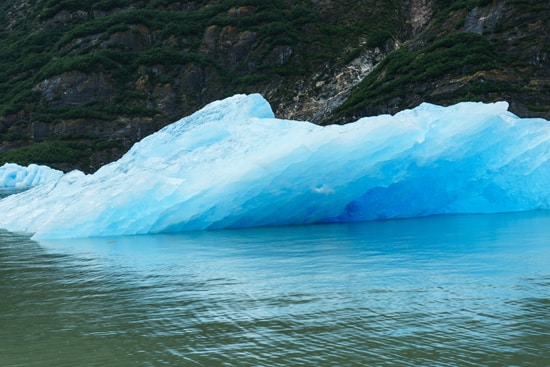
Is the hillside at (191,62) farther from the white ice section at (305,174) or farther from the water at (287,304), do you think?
the water at (287,304)

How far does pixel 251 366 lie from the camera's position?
3.11m

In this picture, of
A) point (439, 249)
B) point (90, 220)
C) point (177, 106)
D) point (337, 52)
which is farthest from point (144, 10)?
point (439, 249)

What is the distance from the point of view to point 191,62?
5791 centimetres

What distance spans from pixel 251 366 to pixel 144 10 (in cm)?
6331

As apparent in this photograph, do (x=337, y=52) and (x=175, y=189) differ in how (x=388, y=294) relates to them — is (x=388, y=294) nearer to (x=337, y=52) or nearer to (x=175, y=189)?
(x=175, y=189)

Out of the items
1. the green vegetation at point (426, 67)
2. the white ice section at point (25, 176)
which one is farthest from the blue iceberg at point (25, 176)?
the green vegetation at point (426, 67)

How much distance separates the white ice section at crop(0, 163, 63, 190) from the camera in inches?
1550

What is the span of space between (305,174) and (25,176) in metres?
34.3

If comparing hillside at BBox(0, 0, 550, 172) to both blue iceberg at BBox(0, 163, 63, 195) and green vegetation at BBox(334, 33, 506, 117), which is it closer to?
green vegetation at BBox(334, 33, 506, 117)

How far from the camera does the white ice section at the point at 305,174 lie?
1031 centimetres

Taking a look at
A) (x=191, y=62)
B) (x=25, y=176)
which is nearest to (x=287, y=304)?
(x=25, y=176)

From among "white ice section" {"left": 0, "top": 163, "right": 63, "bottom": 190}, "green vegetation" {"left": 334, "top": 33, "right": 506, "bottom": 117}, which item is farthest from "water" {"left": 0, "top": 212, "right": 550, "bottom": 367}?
"white ice section" {"left": 0, "top": 163, "right": 63, "bottom": 190}

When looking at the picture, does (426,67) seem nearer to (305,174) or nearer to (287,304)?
(305,174)

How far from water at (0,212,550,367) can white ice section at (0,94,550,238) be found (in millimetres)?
2080
